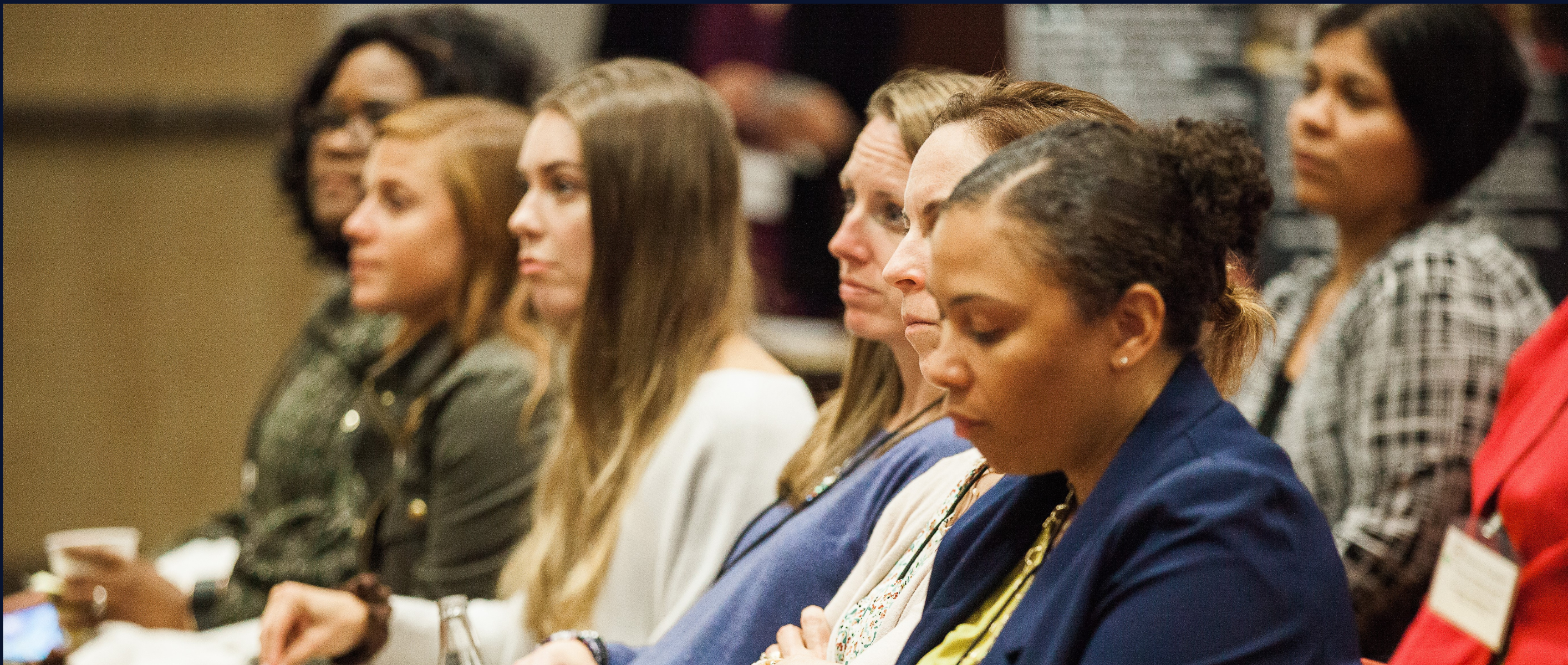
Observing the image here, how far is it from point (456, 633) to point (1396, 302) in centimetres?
163

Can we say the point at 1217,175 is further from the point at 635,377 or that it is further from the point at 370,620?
the point at 370,620

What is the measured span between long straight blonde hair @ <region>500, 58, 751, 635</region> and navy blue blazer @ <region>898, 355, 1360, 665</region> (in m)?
1.22

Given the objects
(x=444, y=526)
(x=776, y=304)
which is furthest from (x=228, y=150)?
(x=444, y=526)

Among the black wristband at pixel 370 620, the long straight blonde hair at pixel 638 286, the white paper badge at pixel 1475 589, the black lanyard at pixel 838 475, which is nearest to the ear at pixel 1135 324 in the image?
the black lanyard at pixel 838 475

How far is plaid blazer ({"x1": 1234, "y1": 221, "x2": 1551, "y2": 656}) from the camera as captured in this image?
2.17 m

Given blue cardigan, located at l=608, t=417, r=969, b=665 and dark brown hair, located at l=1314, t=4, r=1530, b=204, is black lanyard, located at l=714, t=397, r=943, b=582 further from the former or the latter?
dark brown hair, located at l=1314, t=4, r=1530, b=204

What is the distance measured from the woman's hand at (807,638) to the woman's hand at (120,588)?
5.23 feet

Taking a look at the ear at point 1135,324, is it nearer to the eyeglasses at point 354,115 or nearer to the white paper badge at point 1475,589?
the white paper badge at point 1475,589

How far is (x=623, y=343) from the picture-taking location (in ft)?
6.87

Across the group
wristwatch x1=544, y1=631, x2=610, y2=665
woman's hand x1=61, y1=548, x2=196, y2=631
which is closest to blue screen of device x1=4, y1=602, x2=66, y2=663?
woman's hand x1=61, y1=548, x2=196, y2=631

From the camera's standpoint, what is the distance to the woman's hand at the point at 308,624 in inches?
70.0

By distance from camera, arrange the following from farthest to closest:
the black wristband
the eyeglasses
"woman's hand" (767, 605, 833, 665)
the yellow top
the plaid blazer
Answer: the eyeglasses, the plaid blazer, the black wristband, "woman's hand" (767, 605, 833, 665), the yellow top

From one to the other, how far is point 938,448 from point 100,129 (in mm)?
4163

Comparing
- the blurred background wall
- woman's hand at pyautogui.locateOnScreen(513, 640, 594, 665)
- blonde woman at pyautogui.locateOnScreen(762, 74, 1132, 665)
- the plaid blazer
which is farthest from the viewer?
the blurred background wall
